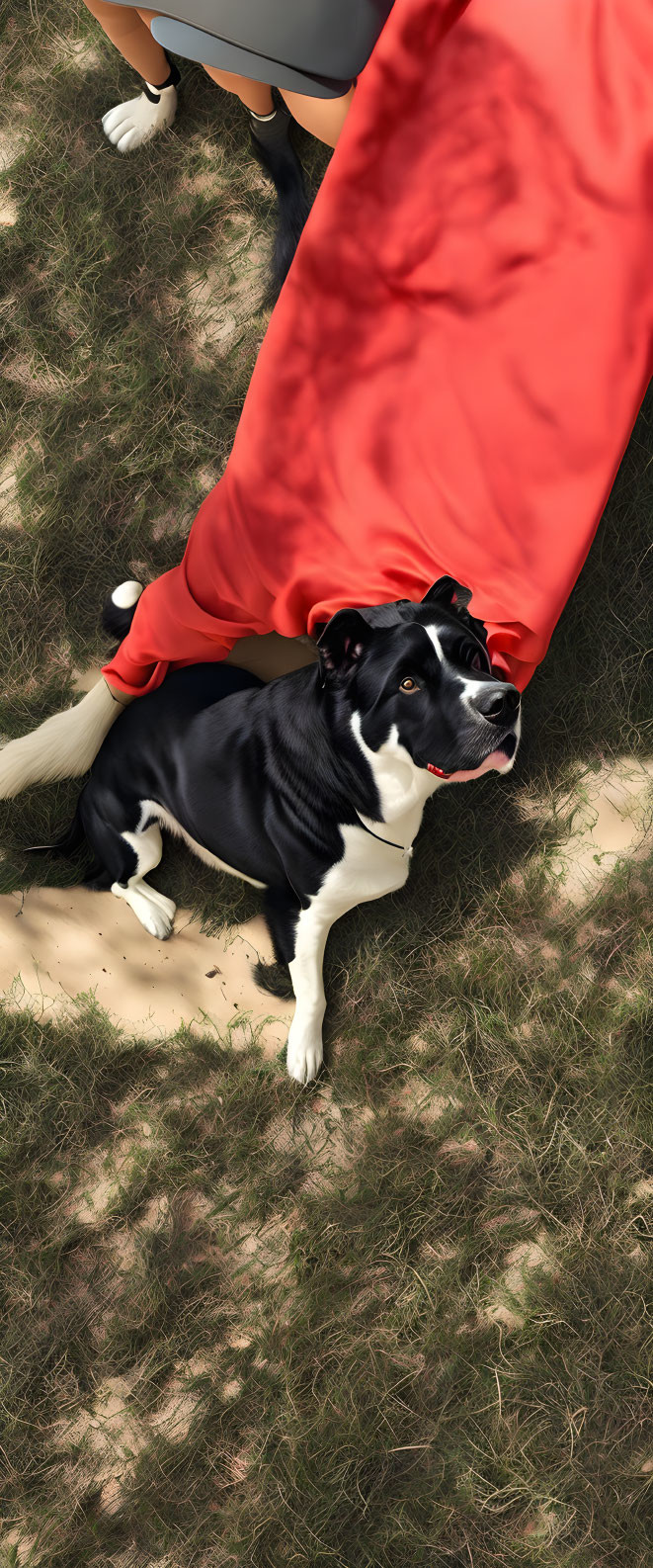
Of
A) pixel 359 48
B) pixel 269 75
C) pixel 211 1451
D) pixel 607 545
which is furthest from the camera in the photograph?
pixel 607 545

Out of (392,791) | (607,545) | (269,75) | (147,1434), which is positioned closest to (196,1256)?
(147,1434)

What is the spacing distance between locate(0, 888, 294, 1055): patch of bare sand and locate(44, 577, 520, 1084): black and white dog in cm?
9

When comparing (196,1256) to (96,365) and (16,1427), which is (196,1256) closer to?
(16,1427)

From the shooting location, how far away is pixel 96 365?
328 centimetres

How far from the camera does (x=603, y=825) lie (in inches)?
119

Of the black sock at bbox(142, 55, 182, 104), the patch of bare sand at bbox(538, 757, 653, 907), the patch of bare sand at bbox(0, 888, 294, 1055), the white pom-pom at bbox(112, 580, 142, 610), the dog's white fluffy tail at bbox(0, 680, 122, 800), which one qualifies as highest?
the black sock at bbox(142, 55, 182, 104)

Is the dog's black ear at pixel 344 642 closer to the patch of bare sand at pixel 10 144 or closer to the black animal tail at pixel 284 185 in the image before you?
the black animal tail at pixel 284 185

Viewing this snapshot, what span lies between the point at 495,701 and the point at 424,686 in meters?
0.17

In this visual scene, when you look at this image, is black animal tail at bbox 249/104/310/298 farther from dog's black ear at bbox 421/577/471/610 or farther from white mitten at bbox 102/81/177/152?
dog's black ear at bbox 421/577/471/610

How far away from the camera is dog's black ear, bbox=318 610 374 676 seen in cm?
205

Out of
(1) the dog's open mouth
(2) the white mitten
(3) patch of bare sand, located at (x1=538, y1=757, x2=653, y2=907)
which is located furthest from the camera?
(2) the white mitten

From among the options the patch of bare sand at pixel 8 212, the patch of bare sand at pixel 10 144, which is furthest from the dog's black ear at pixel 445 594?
the patch of bare sand at pixel 10 144

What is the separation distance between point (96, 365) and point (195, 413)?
392 mm

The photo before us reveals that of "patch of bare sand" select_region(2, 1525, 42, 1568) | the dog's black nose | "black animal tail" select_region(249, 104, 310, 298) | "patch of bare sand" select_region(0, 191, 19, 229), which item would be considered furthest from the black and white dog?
"patch of bare sand" select_region(2, 1525, 42, 1568)
